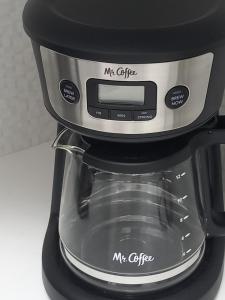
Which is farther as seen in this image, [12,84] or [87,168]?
[12,84]

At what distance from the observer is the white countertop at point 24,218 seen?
742 millimetres

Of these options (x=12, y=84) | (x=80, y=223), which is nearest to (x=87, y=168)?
(x=80, y=223)

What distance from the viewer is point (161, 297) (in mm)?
673

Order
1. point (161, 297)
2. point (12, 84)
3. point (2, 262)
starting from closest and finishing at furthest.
→ point (161, 297), point (2, 262), point (12, 84)

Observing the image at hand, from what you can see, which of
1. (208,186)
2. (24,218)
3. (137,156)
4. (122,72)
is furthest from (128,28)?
(24,218)

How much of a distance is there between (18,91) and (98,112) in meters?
0.45

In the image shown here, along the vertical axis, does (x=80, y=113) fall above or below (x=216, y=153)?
above

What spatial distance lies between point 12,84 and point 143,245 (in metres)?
0.39

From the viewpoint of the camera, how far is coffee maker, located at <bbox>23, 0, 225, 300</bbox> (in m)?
0.51

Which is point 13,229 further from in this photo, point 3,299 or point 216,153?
point 216,153

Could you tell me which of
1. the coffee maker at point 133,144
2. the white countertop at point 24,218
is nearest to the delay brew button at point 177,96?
the coffee maker at point 133,144

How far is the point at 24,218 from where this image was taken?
2.81 ft

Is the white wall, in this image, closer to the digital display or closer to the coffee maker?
the coffee maker

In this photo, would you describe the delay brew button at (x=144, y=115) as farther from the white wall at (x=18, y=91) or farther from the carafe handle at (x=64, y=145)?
the white wall at (x=18, y=91)
